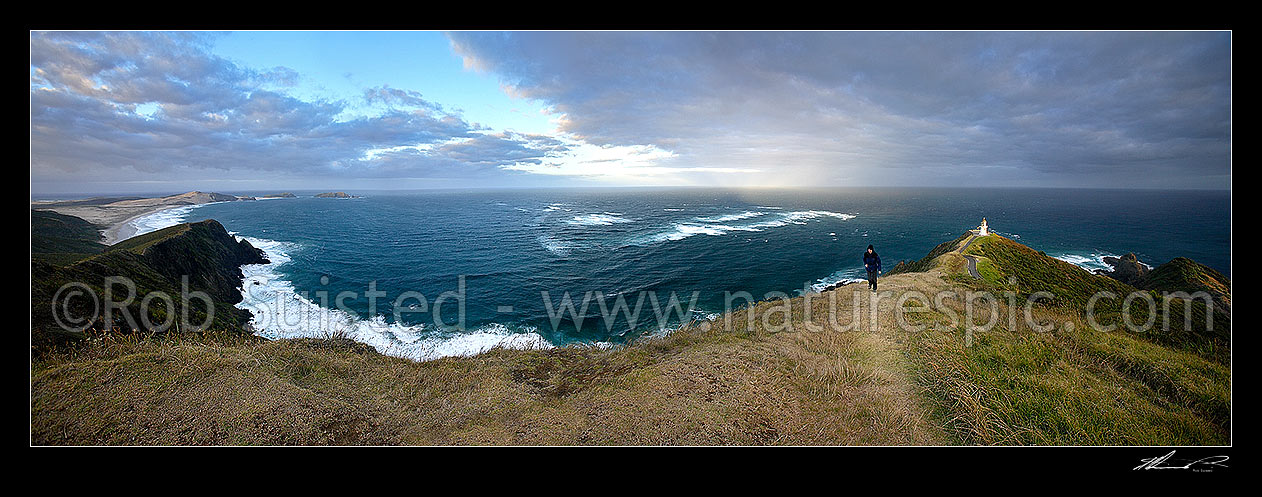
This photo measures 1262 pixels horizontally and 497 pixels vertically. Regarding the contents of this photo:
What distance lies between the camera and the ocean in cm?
2108

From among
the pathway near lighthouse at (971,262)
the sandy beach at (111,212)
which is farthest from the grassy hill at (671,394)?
the sandy beach at (111,212)

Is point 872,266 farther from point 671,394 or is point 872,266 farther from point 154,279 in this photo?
point 154,279

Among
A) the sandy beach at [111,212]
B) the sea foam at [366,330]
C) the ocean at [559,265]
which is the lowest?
the sea foam at [366,330]

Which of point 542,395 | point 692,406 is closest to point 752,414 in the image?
point 692,406

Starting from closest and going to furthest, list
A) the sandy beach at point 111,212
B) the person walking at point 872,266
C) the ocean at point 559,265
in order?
the person walking at point 872,266, the ocean at point 559,265, the sandy beach at point 111,212

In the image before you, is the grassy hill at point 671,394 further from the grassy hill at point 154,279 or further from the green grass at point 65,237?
the green grass at point 65,237

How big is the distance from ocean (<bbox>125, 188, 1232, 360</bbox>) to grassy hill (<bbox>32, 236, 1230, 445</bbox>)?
3.04 meters

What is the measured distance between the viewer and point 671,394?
208 inches

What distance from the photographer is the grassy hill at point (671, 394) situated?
444 cm

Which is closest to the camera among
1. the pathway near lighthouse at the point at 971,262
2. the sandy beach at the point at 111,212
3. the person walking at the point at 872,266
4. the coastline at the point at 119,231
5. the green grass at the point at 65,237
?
the person walking at the point at 872,266

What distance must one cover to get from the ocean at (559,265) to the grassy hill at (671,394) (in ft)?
9.97

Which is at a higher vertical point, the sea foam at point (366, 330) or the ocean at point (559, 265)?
the ocean at point (559, 265)
